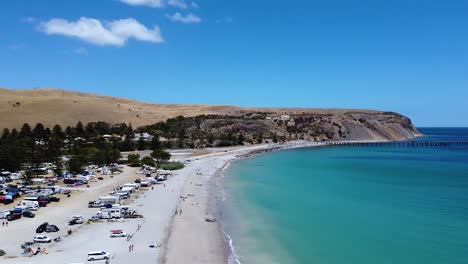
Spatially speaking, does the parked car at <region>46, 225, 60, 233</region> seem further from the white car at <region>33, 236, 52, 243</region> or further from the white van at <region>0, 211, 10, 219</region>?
the white van at <region>0, 211, 10, 219</region>

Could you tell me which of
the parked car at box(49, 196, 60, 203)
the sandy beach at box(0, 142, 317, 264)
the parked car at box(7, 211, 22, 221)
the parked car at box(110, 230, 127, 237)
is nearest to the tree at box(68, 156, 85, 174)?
the sandy beach at box(0, 142, 317, 264)

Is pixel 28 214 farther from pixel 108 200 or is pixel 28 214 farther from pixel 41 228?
pixel 108 200

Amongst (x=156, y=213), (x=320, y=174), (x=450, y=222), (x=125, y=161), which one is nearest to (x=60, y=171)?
(x=125, y=161)

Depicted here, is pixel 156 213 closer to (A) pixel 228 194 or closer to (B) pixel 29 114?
(A) pixel 228 194

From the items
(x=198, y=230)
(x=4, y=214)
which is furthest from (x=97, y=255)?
(x=4, y=214)

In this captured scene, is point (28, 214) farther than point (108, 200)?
No

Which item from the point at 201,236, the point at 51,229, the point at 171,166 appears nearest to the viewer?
the point at 51,229
